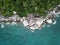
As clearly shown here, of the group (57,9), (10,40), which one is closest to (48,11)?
(57,9)

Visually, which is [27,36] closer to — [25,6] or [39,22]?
[39,22]

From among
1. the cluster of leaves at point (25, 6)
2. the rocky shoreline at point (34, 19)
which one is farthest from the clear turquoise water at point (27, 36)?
the cluster of leaves at point (25, 6)

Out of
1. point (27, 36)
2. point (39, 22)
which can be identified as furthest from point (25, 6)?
point (27, 36)

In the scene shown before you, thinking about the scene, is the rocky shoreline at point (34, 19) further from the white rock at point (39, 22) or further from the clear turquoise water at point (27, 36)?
the clear turquoise water at point (27, 36)

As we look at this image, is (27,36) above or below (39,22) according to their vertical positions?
below

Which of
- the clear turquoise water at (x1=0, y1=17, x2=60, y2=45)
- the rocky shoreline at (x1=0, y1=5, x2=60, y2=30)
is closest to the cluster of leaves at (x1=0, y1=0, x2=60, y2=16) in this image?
the rocky shoreline at (x1=0, y1=5, x2=60, y2=30)

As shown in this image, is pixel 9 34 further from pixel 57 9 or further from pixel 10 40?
pixel 57 9

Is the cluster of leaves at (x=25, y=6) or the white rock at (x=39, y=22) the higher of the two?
the cluster of leaves at (x=25, y=6)
